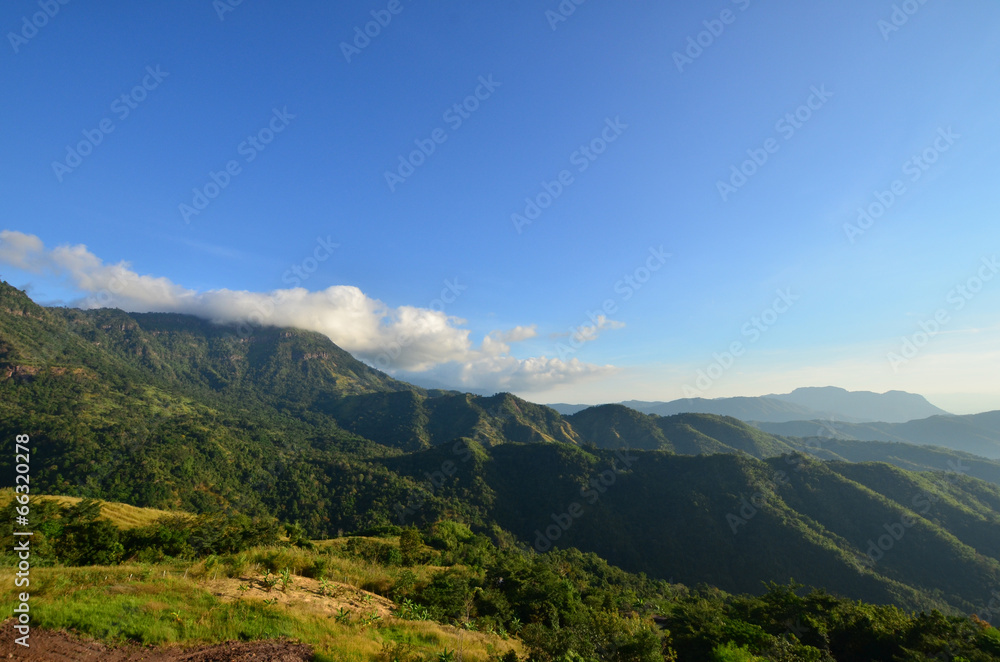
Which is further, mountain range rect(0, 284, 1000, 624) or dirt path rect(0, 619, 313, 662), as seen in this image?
mountain range rect(0, 284, 1000, 624)

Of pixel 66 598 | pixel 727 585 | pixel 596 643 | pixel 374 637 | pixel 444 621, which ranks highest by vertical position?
pixel 66 598

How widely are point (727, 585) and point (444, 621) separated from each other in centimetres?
12107

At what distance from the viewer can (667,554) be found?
11531 cm

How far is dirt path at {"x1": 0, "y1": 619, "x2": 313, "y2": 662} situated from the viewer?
28.9 feet

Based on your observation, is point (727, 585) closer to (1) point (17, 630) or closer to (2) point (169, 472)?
(1) point (17, 630)

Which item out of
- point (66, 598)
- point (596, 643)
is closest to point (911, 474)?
point (596, 643)

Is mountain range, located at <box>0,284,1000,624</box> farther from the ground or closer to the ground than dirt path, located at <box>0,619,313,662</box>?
closer to the ground

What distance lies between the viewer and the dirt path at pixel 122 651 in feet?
28.9

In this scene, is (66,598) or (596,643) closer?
(66,598)

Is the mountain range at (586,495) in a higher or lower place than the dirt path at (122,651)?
lower

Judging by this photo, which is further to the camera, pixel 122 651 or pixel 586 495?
pixel 586 495

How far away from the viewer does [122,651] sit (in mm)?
9617

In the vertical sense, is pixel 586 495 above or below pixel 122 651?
below

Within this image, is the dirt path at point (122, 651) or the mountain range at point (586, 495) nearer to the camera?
the dirt path at point (122, 651)
